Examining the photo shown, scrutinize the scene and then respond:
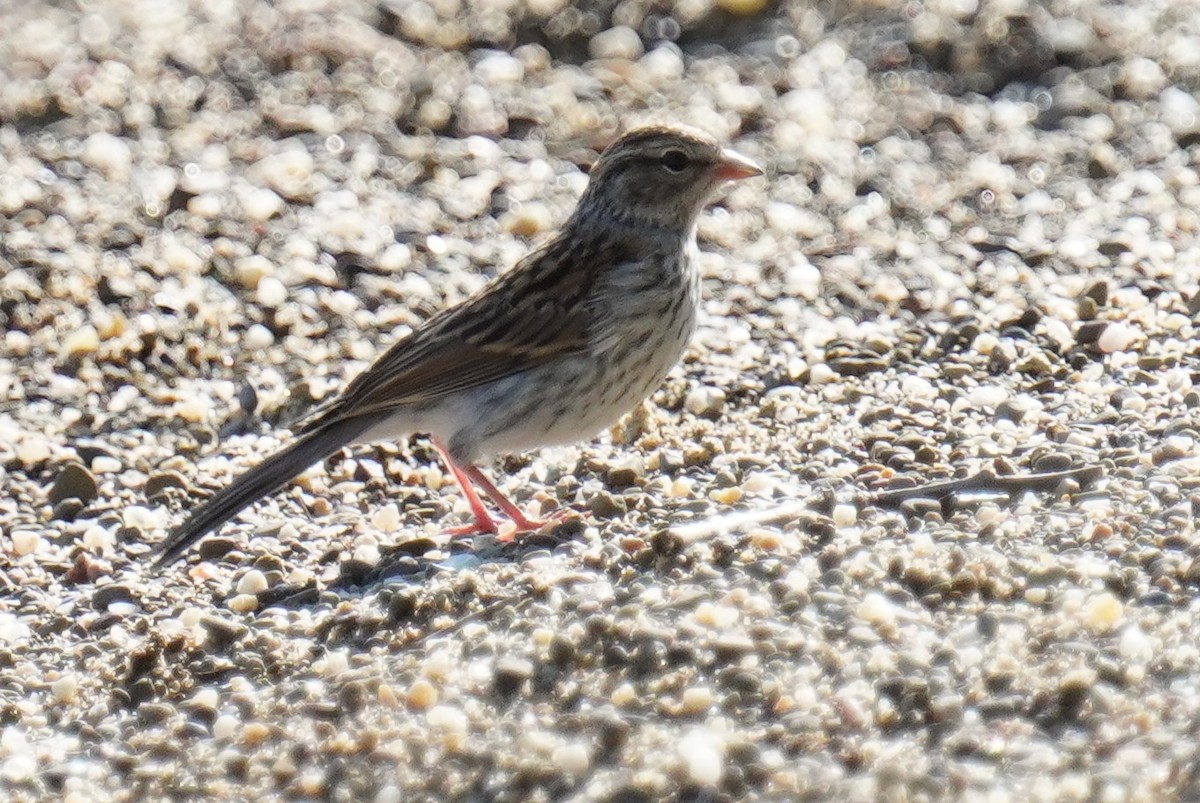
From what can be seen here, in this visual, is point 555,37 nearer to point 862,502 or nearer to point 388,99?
point 388,99

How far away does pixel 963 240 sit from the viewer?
8.70 meters

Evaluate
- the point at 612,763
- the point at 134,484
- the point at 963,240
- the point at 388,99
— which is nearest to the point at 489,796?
the point at 612,763

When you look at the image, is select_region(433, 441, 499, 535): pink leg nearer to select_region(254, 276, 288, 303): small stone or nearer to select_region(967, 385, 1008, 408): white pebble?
select_region(254, 276, 288, 303): small stone

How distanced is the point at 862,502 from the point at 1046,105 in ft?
14.4

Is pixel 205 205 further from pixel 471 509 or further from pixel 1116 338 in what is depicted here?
pixel 1116 338

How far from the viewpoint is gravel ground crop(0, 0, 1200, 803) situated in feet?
16.4

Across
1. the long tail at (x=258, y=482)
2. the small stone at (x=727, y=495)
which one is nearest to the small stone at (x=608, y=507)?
the small stone at (x=727, y=495)

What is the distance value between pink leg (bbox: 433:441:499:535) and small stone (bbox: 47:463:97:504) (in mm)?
1222

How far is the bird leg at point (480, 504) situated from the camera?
6562mm

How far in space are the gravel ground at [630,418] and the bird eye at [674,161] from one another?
871 millimetres

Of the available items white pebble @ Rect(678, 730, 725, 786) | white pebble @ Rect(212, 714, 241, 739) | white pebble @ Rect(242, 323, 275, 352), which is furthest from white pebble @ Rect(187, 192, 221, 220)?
white pebble @ Rect(678, 730, 725, 786)

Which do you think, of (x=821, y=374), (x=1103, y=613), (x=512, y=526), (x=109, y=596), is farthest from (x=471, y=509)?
(x=1103, y=613)

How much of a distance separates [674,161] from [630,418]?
944 millimetres

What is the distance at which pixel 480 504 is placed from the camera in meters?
6.67
